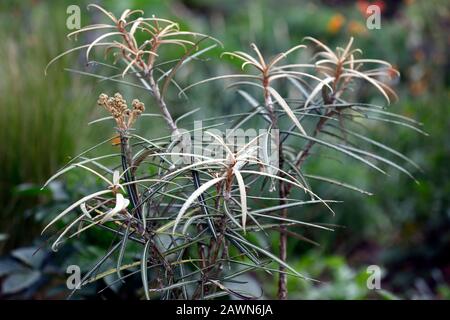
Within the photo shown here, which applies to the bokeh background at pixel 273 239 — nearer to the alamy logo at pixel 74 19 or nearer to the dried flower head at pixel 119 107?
the alamy logo at pixel 74 19

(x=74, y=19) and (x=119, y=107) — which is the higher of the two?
(x=74, y=19)

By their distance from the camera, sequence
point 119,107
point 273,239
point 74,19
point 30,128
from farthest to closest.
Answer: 1. point 273,239
2. point 30,128
3. point 74,19
4. point 119,107

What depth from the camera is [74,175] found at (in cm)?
313

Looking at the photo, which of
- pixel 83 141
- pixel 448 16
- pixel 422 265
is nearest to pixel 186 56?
pixel 83 141

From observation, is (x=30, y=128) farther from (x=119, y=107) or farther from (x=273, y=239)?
(x=119, y=107)

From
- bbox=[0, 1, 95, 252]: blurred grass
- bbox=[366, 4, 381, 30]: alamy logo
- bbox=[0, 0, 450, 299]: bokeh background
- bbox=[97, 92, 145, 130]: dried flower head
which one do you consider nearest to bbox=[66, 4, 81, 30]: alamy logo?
bbox=[97, 92, 145, 130]: dried flower head

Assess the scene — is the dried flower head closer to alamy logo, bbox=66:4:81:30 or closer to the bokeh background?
alamy logo, bbox=66:4:81:30

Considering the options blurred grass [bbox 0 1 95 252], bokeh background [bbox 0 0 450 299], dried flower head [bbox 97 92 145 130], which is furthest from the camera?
blurred grass [bbox 0 1 95 252]

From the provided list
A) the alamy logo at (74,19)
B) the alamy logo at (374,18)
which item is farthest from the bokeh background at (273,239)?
the alamy logo at (374,18)

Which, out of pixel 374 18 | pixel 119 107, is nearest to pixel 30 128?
pixel 374 18

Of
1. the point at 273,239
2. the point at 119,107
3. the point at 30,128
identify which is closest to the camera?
the point at 119,107
